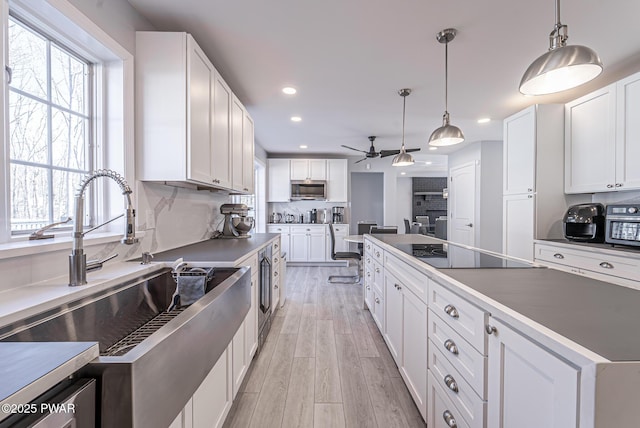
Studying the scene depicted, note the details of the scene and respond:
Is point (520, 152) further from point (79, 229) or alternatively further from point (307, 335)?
point (79, 229)

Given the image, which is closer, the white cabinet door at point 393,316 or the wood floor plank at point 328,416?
the wood floor plank at point 328,416

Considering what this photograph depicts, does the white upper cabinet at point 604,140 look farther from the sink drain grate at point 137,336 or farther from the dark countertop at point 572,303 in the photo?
the sink drain grate at point 137,336

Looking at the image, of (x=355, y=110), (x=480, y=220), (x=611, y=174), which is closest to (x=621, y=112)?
(x=611, y=174)

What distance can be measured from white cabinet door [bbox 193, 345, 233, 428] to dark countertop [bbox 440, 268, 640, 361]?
3.96 ft

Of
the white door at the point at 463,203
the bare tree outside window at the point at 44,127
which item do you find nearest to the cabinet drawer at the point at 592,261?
the white door at the point at 463,203

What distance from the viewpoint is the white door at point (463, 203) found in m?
5.39

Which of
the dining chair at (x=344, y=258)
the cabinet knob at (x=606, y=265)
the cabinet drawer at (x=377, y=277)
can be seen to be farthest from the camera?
the dining chair at (x=344, y=258)

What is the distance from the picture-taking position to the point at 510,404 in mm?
842

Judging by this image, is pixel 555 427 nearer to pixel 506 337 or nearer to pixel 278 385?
pixel 506 337

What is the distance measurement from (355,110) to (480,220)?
328 centimetres

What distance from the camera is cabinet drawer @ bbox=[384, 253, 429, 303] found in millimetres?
1519

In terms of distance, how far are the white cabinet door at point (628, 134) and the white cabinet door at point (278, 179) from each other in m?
5.07

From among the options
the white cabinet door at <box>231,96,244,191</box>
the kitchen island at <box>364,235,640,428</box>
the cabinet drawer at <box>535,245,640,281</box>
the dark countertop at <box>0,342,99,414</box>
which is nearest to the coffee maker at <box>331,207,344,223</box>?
the white cabinet door at <box>231,96,244,191</box>

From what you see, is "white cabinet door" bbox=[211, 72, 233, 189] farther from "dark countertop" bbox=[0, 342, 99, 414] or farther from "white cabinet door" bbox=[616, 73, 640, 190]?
"white cabinet door" bbox=[616, 73, 640, 190]
